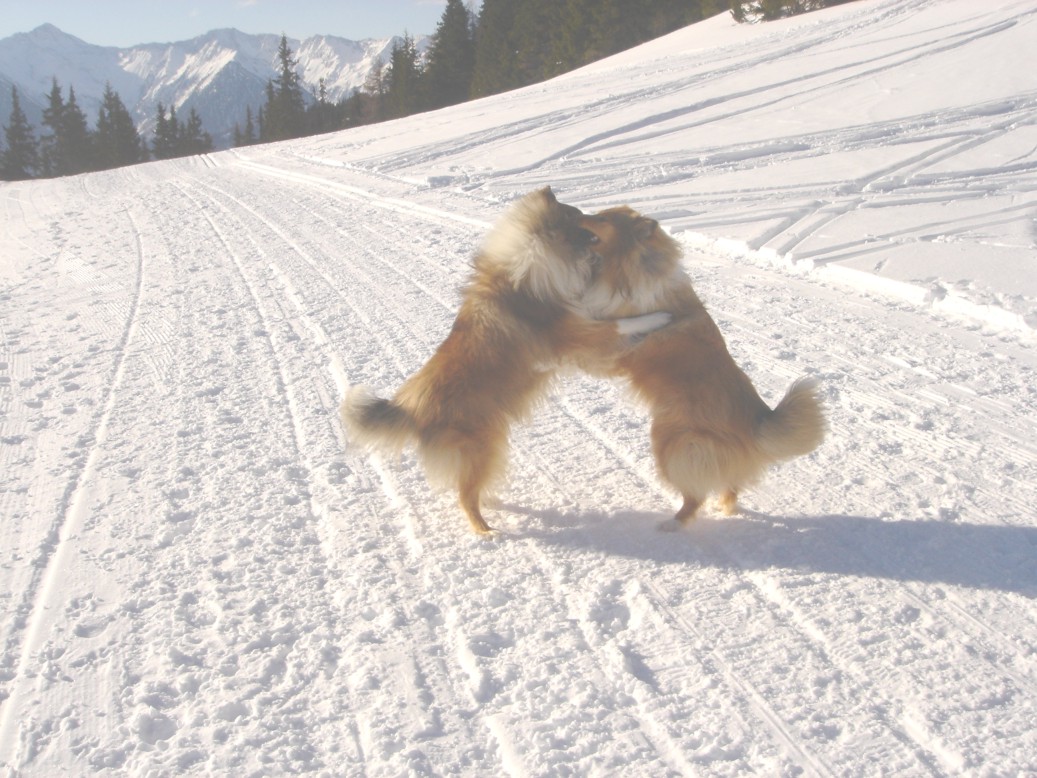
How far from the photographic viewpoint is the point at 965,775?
2.33 metres

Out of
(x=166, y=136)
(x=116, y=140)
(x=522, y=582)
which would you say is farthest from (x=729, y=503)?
(x=166, y=136)

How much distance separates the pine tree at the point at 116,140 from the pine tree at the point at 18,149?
4.26 metres

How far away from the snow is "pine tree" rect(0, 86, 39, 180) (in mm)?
49840

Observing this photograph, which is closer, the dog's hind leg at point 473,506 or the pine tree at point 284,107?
the dog's hind leg at point 473,506

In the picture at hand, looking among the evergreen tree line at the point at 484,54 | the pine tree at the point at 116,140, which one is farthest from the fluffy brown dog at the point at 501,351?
the pine tree at the point at 116,140

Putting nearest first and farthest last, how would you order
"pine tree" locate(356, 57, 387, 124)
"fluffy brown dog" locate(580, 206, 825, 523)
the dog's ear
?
"fluffy brown dog" locate(580, 206, 825, 523) < the dog's ear < "pine tree" locate(356, 57, 387, 124)

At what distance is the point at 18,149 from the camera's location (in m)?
50.8

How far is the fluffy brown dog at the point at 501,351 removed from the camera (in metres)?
3.73

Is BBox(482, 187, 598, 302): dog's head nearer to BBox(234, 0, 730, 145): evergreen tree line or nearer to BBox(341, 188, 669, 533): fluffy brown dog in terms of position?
BBox(341, 188, 669, 533): fluffy brown dog

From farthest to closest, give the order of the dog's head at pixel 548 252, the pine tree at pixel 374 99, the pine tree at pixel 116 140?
the pine tree at pixel 374 99 < the pine tree at pixel 116 140 < the dog's head at pixel 548 252

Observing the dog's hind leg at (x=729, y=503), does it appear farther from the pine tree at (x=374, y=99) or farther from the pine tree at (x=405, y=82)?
the pine tree at (x=374, y=99)

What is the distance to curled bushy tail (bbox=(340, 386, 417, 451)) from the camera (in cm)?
380

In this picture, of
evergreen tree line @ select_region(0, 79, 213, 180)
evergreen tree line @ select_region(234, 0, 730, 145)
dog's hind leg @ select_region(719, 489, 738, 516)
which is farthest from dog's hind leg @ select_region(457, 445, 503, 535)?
evergreen tree line @ select_region(0, 79, 213, 180)

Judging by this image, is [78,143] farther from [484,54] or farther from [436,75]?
[484,54]
